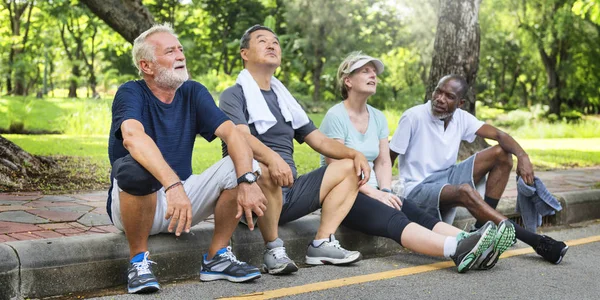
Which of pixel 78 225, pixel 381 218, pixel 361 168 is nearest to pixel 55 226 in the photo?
pixel 78 225

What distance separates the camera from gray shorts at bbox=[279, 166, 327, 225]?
455 cm

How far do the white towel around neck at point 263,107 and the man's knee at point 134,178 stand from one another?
3.57 feet

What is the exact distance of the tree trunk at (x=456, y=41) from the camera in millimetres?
9906

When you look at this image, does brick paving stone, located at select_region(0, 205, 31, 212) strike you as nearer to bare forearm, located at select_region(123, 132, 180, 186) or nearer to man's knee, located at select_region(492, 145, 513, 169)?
bare forearm, located at select_region(123, 132, 180, 186)

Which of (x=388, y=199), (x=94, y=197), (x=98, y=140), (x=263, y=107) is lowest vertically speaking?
(x=98, y=140)

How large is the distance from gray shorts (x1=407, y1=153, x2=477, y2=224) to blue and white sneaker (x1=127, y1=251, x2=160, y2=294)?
7.87ft

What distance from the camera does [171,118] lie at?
3943 millimetres

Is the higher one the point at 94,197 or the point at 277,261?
the point at 277,261

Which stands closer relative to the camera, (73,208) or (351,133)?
(351,133)

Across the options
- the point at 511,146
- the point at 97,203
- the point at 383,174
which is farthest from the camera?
the point at 97,203

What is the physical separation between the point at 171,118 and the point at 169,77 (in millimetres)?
238

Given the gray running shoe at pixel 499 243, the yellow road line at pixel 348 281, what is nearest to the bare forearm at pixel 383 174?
the yellow road line at pixel 348 281

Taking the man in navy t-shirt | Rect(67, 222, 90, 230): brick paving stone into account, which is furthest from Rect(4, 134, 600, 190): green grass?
the man in navy t-shirt

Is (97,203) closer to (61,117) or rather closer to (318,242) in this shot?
(318,242)
